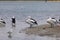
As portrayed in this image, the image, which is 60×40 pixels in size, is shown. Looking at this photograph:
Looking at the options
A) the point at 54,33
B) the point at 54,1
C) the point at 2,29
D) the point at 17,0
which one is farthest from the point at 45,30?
the point at 17,0

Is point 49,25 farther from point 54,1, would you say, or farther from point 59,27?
point 54,1

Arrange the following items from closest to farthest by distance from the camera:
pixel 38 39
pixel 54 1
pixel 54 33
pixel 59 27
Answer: pixel 38 39 < pixel 54 33 < pixel 59 27 < pixel 54 1

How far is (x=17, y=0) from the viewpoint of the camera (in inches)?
1298

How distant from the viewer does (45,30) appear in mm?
8359

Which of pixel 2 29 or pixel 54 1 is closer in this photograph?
pixel 2 29

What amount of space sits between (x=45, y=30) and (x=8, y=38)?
1235mm

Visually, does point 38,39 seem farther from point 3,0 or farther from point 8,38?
point 3,0

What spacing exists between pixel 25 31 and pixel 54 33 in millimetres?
909

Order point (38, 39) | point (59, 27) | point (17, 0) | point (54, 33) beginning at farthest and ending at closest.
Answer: point (17, 0) → point (59, 27) → point (54, 33) → point (38, 39)

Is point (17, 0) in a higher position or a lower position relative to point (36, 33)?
lower

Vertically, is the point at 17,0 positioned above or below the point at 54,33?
below

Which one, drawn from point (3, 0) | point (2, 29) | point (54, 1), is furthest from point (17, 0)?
point (2, 29)

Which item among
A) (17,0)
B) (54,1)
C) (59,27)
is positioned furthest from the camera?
(17,0)

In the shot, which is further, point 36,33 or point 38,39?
point 36,33
